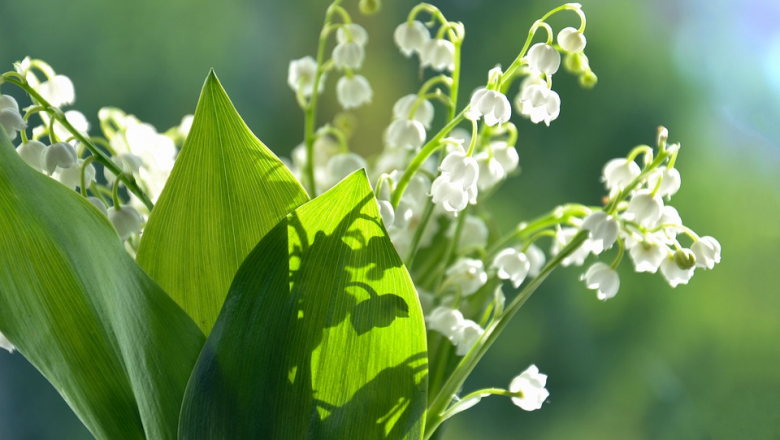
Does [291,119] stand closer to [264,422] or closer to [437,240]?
[437,240]

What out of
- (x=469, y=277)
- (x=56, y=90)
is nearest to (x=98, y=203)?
(x=56, y=90)

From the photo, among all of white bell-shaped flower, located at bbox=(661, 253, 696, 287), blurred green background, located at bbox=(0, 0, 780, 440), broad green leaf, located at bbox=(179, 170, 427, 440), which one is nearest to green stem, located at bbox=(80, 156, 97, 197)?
broad green leaf, located at bbox=(179, 170, 427, 440)

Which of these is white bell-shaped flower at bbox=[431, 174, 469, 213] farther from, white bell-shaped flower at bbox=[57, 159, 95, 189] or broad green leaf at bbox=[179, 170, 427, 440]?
white bell-shaped flower at bbox=[57, 159, 95, 189]

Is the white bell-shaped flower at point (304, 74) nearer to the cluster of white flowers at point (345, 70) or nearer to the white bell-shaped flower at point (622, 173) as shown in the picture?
the cluster of white flowers at point (345, 70)

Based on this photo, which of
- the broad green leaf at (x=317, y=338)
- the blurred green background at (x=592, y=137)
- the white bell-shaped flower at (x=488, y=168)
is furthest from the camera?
the blurred green background at (x=592, y=137)

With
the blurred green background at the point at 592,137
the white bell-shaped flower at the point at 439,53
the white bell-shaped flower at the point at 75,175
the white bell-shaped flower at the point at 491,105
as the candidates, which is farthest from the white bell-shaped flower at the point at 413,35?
the blurred green background at the point at 592,137

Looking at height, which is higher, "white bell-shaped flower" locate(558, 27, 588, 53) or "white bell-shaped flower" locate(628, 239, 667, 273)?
"white bell-shaped flower" locate(558, 27, 588, 53)

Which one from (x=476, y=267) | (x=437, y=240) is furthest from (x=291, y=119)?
(x=476, y=267)
